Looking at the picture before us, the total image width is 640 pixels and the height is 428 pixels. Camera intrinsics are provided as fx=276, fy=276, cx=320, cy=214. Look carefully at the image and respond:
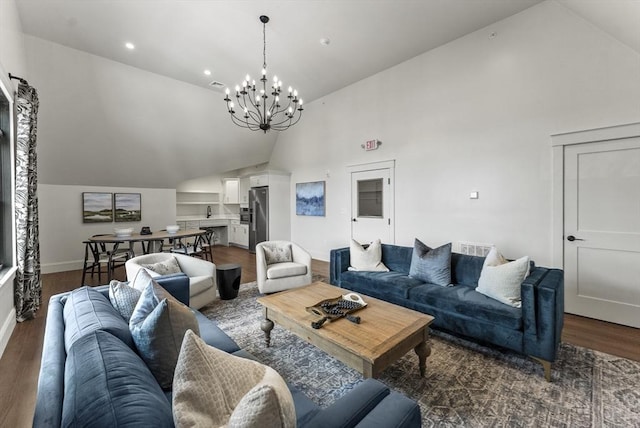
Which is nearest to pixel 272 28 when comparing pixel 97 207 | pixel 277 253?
pixel 277 253

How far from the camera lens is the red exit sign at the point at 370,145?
205 inches

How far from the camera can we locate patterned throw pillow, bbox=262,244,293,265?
13.4 ft

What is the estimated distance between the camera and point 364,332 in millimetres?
2010

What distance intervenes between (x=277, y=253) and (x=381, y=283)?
1.65 meters

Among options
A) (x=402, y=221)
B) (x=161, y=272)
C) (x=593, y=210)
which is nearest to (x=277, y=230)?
(x=402, y=221)

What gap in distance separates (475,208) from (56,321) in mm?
4502

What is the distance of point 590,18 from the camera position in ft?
9.70

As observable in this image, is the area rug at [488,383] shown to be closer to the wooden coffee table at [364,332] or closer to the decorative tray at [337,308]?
the wooden coffee table at [364,332]

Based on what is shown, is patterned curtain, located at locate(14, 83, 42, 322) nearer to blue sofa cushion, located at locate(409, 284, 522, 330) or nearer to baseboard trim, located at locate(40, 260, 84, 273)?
baseboard trim, located at locate(40, 260, 84, 273)

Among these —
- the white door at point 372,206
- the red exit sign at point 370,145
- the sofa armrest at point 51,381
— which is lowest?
the sofa armrest at point 51,381

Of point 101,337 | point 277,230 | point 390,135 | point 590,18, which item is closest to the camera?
point 101,337

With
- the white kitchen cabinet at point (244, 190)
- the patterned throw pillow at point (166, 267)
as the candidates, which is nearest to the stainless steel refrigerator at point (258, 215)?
the white kitchen cabinet at point (244, 190)

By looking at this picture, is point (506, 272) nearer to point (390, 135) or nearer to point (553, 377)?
point (553, 377)

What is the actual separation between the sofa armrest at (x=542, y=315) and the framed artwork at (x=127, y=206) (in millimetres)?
7411
